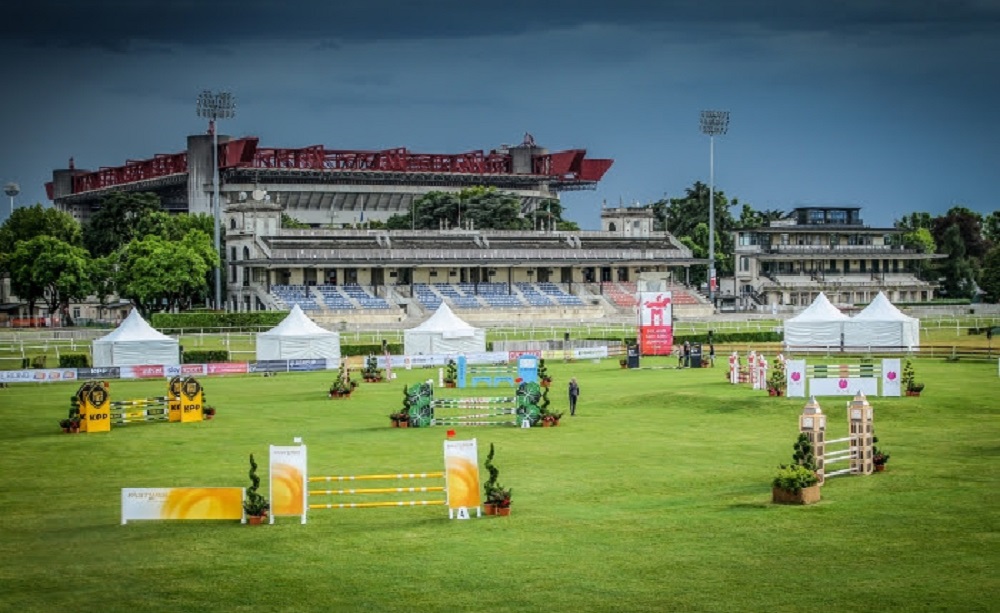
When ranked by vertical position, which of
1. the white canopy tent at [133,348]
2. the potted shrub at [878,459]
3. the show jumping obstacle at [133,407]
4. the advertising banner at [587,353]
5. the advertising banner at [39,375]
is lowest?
the potted shrub at [878,459]

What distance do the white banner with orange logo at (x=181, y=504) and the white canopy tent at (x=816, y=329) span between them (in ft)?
195

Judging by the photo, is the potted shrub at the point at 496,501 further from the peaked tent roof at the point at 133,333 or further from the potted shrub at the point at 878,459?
the peaked tent roof at the point at 133,333

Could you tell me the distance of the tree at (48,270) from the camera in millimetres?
123062

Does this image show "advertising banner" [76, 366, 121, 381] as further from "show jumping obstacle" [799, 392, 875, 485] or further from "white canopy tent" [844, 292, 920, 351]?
"show jumping obstacle" [799, 392, 875, 485]

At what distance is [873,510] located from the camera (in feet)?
88.3

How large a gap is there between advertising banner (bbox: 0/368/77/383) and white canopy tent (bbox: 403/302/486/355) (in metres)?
19.4

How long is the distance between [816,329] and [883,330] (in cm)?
388

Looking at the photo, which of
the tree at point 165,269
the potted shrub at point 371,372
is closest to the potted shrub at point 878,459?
the potted shrub at point 371,372

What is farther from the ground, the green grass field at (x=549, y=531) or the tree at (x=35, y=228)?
the tree at (x=35, y=228)

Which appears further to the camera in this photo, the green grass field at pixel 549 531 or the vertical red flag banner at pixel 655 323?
the vertical red flag banner at pixel 655 323

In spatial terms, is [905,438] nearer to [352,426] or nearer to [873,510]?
[873,510]

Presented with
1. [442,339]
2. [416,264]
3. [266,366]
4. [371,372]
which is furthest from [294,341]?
[416,264]

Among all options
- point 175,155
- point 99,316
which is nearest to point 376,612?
point 99,316

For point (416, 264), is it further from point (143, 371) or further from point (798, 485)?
point (798, 485)
